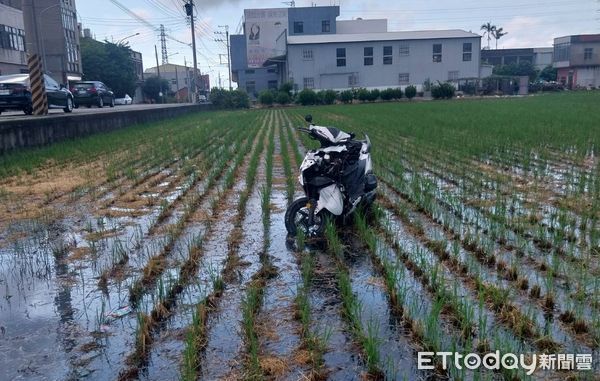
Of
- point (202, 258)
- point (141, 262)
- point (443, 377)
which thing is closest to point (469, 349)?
point (443, 377)

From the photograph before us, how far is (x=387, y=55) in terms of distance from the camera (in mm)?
52188

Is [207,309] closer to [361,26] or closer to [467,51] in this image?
[467,51]

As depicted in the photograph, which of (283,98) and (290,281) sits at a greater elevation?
(283,98)

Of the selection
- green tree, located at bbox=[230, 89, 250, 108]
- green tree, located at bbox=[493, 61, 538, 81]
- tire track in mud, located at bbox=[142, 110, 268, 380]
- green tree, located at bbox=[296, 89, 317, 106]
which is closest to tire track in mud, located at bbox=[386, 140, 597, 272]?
tire track in mud, located at bbox=[142, 110, 268, 380]

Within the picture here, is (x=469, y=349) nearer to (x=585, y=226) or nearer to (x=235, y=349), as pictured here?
(x=235, y=349)

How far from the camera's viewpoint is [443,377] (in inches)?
117

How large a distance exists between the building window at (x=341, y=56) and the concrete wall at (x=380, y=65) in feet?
0.94

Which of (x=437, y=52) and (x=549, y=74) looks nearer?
(x=437, y=52)

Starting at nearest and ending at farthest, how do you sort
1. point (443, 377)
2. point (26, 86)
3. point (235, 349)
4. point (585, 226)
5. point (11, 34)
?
point (443, 377) → point (235, 349) → point (585, 226) → point (26, 86) → point (11, 34)

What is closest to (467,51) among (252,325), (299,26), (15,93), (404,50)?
(404,50)

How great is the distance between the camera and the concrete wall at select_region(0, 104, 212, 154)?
12.7 metres

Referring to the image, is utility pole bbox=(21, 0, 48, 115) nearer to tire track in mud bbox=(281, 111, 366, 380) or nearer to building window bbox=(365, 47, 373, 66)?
tire track in mud bbox=(281, 111, 366, 380)

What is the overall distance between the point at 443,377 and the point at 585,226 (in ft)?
11.3

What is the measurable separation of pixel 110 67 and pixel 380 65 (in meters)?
29.2
